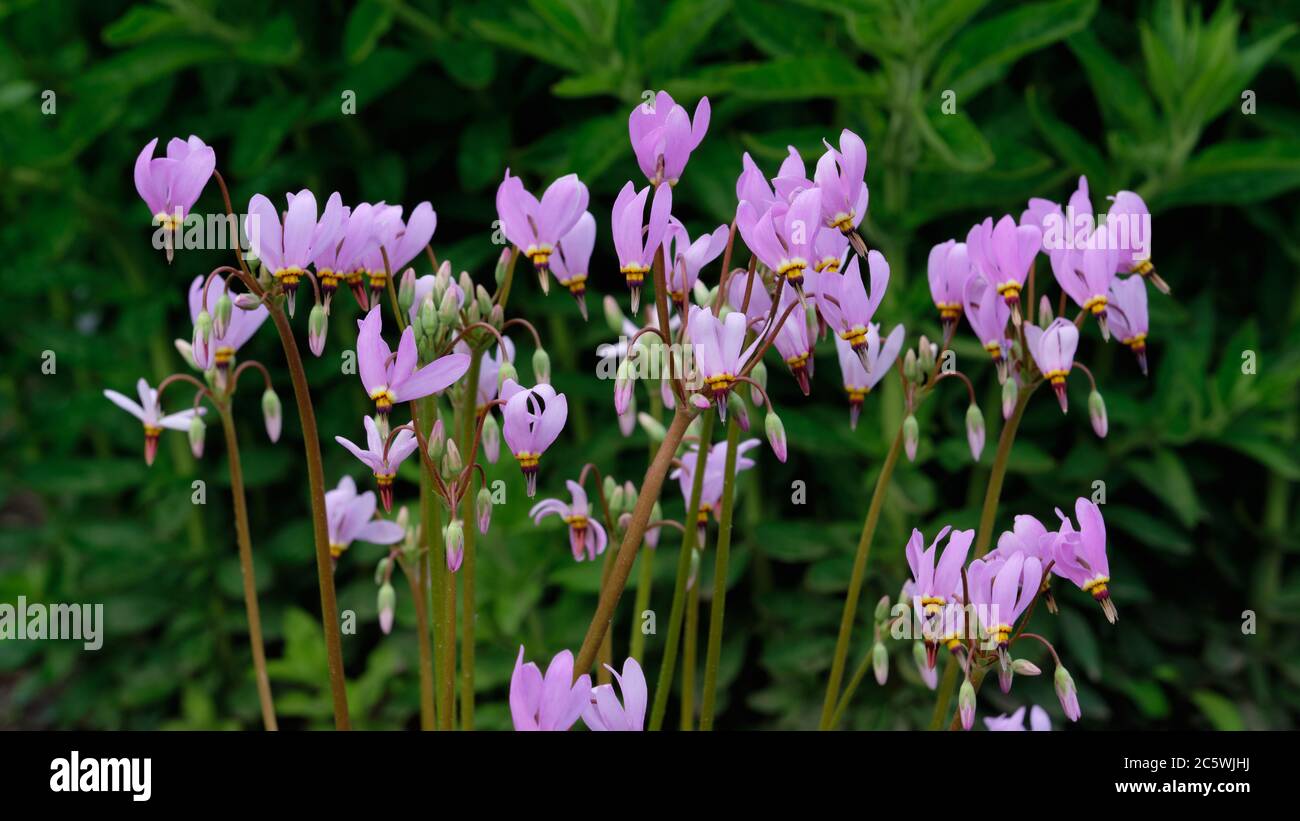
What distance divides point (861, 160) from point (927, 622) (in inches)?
12.7

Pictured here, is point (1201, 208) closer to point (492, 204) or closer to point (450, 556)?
point (492, 204)

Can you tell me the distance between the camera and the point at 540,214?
0.93 meters

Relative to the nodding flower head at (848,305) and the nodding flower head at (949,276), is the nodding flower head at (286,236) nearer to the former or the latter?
the nodding flower head at (848,305)

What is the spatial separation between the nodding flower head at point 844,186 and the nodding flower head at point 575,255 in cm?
22

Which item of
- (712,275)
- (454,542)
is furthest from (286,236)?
(712,275)

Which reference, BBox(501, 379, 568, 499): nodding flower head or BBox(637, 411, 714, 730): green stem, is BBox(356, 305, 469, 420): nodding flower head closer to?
BBox(501, 379, 568, 499): nodding flower head

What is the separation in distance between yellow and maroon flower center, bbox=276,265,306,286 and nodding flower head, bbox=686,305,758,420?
26 cm

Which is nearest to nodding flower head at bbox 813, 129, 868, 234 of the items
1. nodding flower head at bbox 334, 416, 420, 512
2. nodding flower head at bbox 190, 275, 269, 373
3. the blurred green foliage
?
nodding flower head at bbox 334, 416, 420, 512

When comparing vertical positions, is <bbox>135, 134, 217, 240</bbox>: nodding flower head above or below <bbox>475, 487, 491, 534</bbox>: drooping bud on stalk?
above

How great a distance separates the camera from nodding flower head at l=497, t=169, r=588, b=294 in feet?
3.02

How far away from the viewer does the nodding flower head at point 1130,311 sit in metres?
0.98

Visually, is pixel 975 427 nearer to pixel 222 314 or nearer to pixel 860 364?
pixel 860 364
